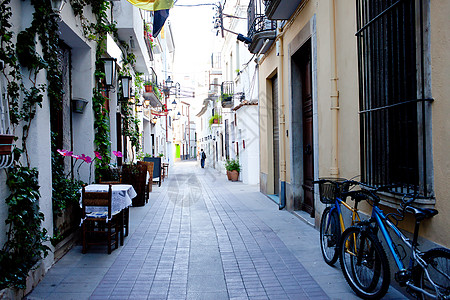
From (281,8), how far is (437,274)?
6237 millimetres

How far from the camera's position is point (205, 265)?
4.94 m

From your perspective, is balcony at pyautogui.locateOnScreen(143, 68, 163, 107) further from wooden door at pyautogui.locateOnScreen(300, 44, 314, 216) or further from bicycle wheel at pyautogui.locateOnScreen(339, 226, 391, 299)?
bicycle wheel at pyautogui.locateOnScreen(339, 226, 391, 299)

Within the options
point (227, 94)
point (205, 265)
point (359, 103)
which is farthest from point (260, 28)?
point (227, 94)

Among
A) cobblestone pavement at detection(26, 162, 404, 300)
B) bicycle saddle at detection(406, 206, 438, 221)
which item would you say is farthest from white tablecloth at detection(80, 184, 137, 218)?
bicycle saddle at detection(406, 206, 438, 221)

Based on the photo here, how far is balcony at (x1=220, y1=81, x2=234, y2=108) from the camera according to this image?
19016 millimetres

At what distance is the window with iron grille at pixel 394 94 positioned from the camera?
3391 mm

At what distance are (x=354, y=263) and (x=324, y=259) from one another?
108 cm

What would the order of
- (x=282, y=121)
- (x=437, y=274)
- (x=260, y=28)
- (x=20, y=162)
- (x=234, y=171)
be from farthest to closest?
(x=234, y=171) < (x=260, y=28) < (x=282, y=121) < (x=20, y=162) < (x=437, y=274)

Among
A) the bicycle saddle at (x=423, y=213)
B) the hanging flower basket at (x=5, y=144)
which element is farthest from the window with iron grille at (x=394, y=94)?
the hanging flower basket at (x=5, y=144)

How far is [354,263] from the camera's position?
12.9ft

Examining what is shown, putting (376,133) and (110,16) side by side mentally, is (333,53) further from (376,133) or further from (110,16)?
(110,16)

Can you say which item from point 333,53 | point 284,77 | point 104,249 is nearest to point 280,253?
point 104,249

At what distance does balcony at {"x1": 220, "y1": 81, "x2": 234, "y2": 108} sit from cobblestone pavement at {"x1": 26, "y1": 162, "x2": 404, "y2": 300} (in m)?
11.6

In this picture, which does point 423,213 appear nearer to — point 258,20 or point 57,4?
point 57,4
